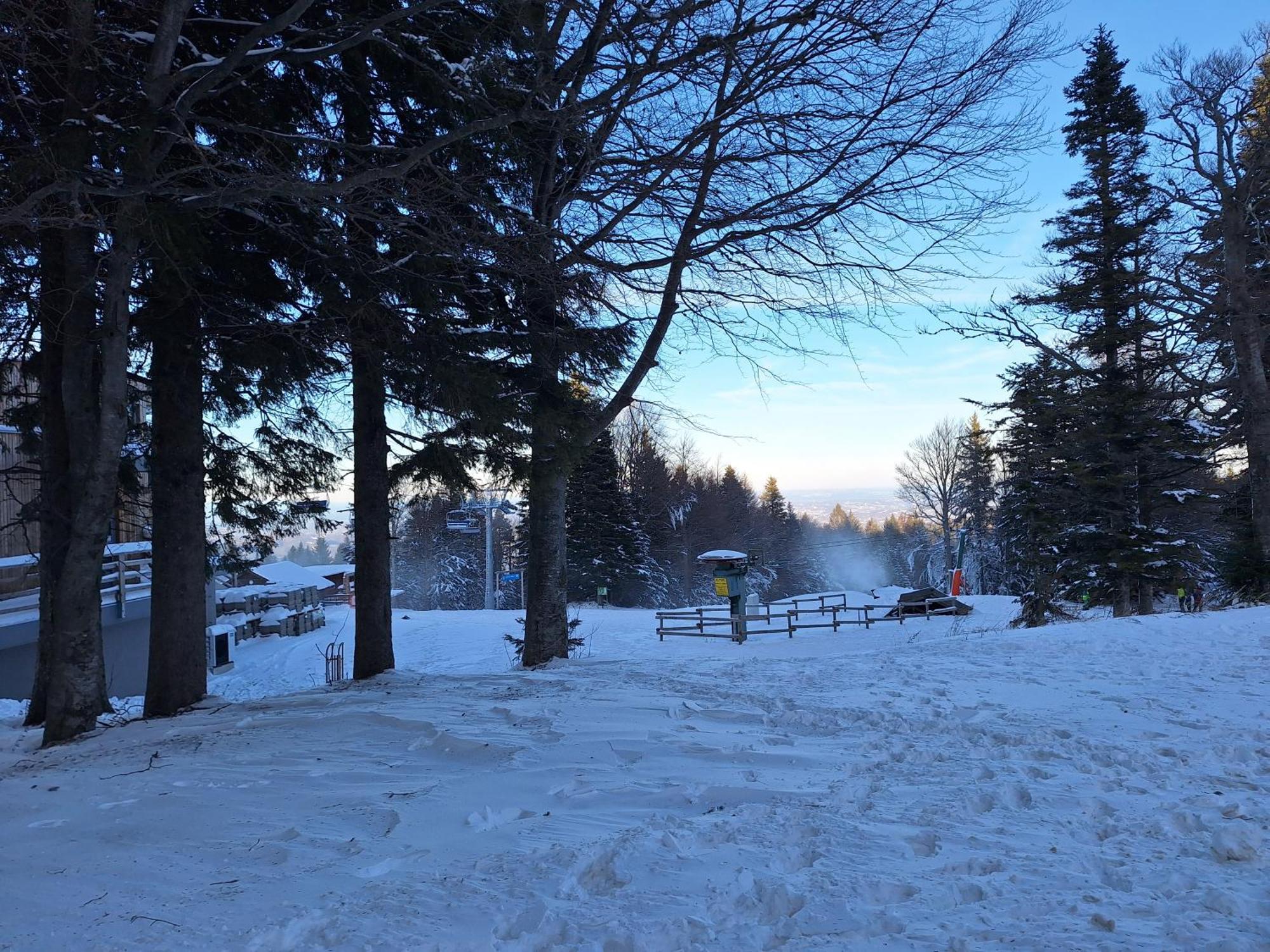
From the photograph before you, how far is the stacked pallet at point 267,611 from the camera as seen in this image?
23.9m

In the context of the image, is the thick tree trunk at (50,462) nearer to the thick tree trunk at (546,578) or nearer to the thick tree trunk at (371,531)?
the thick tree trunk at (371,531)

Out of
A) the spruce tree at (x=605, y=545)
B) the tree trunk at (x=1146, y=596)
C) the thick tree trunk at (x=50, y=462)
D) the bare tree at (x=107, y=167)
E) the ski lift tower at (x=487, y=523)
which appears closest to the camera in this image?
the bare tree at (x=107, y=167)

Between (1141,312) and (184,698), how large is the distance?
64.5 ft

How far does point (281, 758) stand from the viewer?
4.54 meters

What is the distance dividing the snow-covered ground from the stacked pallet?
19301 millimetres

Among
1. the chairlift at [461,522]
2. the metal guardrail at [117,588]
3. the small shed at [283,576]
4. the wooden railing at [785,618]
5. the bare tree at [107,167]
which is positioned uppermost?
the bare tree at [107,167]

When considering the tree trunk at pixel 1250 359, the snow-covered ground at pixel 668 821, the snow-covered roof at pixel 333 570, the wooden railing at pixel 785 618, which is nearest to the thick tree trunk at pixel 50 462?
the snow-covered ground at pixel 668 821

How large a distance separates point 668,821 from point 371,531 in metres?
5.92

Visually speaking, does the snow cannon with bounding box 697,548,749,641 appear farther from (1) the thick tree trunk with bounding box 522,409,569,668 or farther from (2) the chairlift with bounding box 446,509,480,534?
(1) the thick tree trunk with bounding box 522,409,569,668

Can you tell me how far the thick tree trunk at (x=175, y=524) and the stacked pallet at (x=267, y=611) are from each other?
1649 cm

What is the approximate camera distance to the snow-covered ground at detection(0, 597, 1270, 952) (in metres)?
2.49

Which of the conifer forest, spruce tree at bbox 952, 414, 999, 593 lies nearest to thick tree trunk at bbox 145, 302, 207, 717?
the conifer forest

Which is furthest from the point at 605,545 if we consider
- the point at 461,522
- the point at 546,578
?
the point at 546,578

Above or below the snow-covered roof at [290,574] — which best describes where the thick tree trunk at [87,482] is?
above
